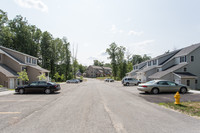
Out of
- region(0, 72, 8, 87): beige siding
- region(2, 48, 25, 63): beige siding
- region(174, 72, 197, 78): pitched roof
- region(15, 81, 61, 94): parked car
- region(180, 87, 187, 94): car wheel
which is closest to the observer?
region(180, 87, 187, 94): car wheel

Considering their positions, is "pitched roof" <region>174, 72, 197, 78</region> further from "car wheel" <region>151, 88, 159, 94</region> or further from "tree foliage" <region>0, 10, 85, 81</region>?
"tree foliage" <region>0, 10, 85, 81</region>

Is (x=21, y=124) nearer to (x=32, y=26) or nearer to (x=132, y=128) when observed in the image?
(x=132, y=128)

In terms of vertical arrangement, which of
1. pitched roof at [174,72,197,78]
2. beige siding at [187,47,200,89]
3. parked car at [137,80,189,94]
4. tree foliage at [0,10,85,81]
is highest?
tree foliage at [0,10,85,81]

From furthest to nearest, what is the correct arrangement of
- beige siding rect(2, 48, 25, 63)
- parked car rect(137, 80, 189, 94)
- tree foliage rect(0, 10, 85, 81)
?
tree foliage rect(0, 10, 85, 81)
beige siding rect(2, 48, 25, 63)
parked car rect(137, 80, 189, 94)

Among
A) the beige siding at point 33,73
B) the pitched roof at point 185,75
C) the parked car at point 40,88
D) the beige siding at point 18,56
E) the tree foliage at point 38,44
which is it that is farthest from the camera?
the tree foliage at point 38,44

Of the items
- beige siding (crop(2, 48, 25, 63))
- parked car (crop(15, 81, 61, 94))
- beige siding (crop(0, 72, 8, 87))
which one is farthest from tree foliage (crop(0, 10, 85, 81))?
parked car (crop(15, 81, 61, 94))

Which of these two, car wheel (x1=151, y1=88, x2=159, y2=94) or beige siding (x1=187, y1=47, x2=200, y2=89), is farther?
beige siding (x1=187, y1=47, x2=200, y2=89)

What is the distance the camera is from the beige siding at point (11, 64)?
26359mm

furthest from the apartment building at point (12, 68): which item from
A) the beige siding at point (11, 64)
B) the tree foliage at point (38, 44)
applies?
the tree foliage at point (38, 44)

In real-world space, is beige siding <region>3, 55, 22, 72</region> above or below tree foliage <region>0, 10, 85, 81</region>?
below

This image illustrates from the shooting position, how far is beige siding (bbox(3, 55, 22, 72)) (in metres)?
26.4

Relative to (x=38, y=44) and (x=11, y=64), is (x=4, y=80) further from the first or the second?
(x=38, y=44)

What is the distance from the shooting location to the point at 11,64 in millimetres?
26594

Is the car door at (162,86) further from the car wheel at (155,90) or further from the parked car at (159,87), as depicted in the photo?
the car wheel at (155,90)
